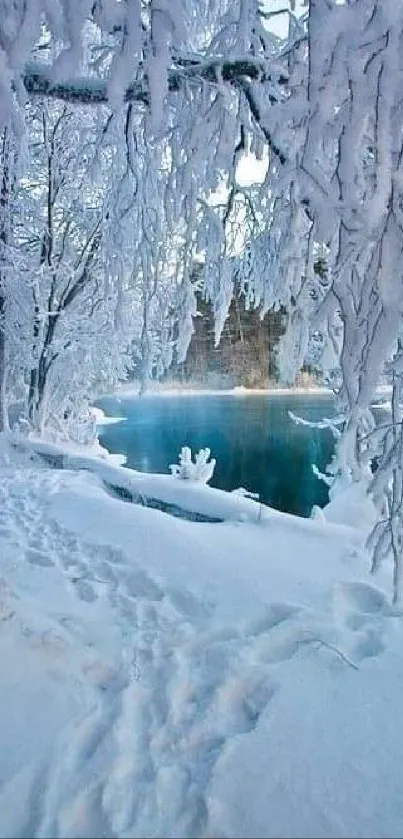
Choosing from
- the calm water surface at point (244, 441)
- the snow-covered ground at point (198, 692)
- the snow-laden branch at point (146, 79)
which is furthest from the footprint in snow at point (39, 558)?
the calm water surface at point (244, 441)

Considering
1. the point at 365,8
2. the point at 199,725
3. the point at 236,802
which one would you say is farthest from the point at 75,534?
the point at 365,8

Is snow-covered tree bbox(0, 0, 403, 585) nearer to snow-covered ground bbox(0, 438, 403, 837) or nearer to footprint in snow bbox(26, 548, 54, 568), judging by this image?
snow-covered ground bbox(0, 438, 403, 837)

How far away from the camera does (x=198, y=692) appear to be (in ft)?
7.94

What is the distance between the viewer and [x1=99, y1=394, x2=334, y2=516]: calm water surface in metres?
12.5

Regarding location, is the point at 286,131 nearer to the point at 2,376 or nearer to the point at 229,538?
the point at 229,538

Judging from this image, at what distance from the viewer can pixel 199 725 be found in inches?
86.4

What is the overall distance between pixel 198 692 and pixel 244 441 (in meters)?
15.8

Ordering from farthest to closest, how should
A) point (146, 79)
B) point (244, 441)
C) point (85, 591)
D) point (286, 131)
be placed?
point (244, 441) < point (85, 591) < point (146, 79) < point (286, 131)

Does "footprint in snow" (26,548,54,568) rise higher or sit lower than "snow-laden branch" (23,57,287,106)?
lower

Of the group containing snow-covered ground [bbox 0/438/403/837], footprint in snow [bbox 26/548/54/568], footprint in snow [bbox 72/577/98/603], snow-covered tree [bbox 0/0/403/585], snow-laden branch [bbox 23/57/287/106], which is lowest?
footprint in snow [bbox 26/548/54/568]

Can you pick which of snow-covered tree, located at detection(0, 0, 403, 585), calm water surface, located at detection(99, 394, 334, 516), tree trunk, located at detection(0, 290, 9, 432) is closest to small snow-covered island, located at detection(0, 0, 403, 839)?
snow-covered tree, located at detection(0, 0, 403, 585)

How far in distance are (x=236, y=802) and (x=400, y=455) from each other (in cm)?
126

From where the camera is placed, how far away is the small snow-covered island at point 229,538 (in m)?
1.75

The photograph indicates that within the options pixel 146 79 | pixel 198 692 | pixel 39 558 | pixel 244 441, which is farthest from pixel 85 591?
pixel 244 441
